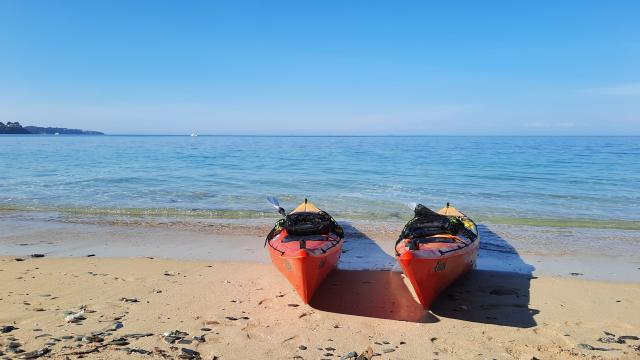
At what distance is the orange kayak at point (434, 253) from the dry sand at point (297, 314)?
309 mm

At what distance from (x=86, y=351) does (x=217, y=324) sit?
153 cm

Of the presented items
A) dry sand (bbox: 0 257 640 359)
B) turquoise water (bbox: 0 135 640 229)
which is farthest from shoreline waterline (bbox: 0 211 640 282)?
turquoise water (bbox: 0 135 640 229)

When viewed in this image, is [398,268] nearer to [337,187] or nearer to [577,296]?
[577,296]

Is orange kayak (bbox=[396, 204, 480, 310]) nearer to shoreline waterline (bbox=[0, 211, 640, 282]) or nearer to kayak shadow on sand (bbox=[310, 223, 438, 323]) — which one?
kayak shadow on sand (bbox=[310, 223, 438, 323])

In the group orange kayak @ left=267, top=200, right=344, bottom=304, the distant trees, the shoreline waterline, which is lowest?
the shoreline waterline

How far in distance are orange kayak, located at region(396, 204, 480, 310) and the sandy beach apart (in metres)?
0.30

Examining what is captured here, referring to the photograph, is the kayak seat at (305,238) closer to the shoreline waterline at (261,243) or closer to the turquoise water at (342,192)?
the shoreline waterline at (261,243)

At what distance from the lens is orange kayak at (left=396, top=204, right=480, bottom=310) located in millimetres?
6252

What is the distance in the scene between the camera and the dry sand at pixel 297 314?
16.5 ft

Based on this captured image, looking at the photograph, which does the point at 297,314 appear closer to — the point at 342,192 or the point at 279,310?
the point at 279,310

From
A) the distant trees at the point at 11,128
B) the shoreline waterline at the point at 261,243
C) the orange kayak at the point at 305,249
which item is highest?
the distant trees at the point at 11,128

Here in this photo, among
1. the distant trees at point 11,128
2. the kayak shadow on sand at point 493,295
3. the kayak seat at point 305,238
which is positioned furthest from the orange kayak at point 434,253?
the distant trees at point 11,128

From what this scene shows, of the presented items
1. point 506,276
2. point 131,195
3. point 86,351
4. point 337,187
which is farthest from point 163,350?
point 337,187

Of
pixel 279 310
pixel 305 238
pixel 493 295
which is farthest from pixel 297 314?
pixel 493 295
